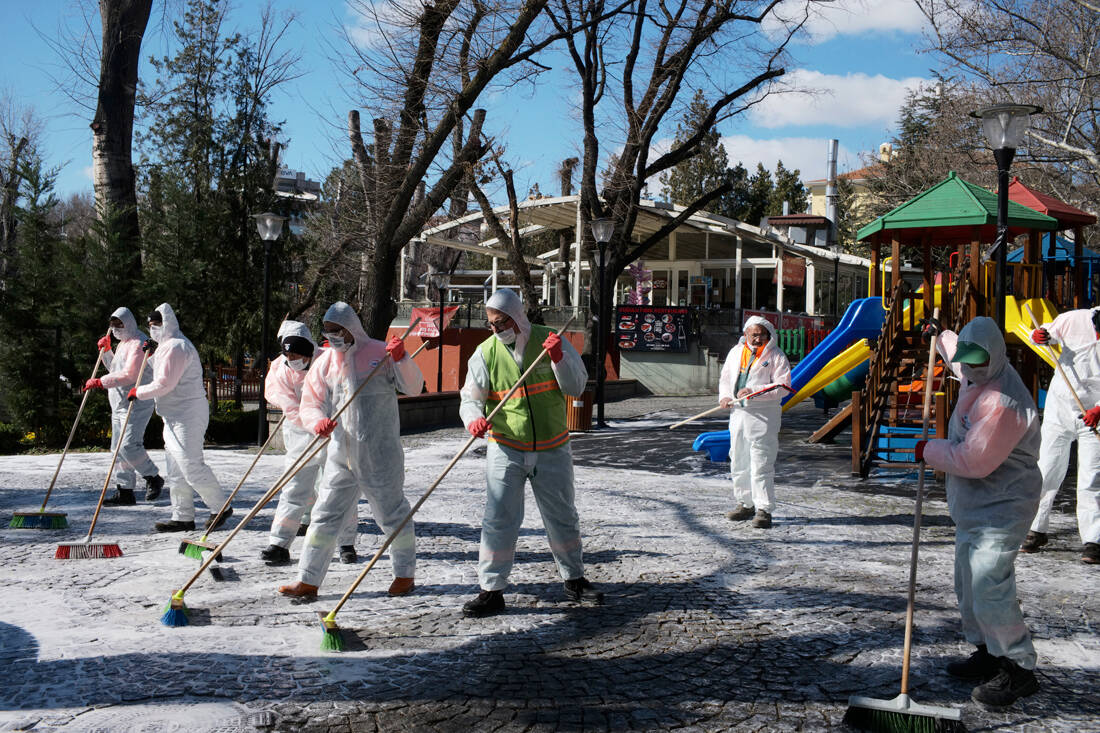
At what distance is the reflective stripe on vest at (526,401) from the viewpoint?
519cm

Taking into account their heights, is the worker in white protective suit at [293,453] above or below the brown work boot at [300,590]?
above

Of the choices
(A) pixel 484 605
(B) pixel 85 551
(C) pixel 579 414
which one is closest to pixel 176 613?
(A) pixel 484 605

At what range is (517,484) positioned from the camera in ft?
16.9

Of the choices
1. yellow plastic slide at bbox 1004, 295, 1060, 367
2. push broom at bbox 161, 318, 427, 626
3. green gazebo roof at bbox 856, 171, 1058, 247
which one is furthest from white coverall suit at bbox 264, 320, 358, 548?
yellow plastic slide at bbox 1004, 295, 1060, 367

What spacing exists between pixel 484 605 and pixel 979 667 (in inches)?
95.3

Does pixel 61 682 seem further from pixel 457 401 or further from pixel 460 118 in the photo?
pixel 457 401

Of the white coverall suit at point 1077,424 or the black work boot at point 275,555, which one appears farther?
the white coverall suit at point 1077,424

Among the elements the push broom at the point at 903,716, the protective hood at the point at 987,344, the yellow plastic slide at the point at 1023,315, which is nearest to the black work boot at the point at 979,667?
the push broom at the point at 903,716

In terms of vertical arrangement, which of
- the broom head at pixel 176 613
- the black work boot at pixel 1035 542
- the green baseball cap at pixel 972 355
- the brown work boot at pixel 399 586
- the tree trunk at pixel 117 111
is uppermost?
the tree trunk at pixel 117 111

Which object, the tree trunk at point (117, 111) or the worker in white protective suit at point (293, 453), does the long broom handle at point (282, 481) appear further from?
the tree trunk at point (117, 111)

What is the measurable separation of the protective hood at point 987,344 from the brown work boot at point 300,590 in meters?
3.59

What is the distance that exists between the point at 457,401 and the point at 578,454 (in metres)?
4.58

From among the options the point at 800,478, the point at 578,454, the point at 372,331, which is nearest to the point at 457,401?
the point at 372,331

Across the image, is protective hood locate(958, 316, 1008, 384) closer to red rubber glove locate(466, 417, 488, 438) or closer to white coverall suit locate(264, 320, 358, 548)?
red rubber glove locate(466, 417, 488, 438)
